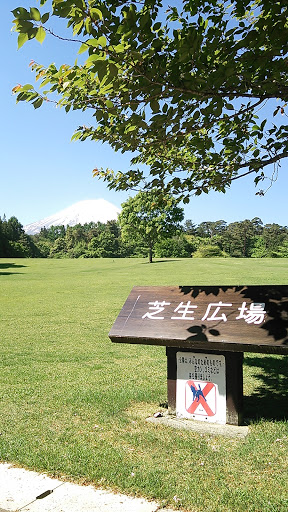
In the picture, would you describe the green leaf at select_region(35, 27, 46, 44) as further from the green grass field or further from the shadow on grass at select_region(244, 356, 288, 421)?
the shadow on grass at select_region(244, 356, 288, 421)

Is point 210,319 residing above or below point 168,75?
below

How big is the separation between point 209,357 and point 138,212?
4194 cm

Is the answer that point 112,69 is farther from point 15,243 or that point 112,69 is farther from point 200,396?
point 15,243

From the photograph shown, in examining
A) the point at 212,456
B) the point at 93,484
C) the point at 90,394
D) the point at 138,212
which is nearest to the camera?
the point at 93,484

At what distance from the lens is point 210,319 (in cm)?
461

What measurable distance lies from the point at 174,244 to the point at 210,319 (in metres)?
67.2

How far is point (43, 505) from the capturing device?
3104 millimetres

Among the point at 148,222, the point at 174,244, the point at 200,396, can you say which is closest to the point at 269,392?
the point at 200,396

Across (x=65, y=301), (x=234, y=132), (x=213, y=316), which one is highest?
(x=234, y=132)

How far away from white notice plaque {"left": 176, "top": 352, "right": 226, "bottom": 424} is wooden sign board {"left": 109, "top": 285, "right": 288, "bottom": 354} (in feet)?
1.35

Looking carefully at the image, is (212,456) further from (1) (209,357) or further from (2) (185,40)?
(2) (185,40)

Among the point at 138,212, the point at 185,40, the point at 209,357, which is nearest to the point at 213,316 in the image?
the point at 209,357

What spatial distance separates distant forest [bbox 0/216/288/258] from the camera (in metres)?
70.7

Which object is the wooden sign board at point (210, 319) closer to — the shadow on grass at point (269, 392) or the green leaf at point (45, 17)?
the shadow on grass at point (269, 392)
